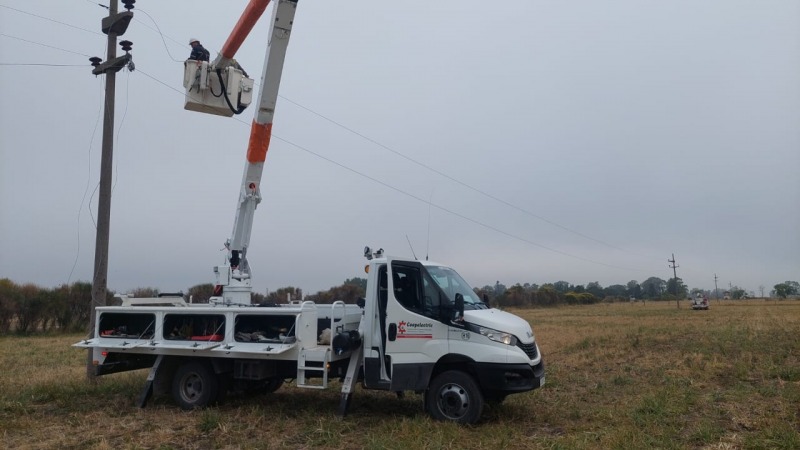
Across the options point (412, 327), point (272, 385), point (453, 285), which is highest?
point (453, 285)

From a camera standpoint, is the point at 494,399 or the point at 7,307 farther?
the point at 7,307

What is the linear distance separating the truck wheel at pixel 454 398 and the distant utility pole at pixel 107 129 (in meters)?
8.33

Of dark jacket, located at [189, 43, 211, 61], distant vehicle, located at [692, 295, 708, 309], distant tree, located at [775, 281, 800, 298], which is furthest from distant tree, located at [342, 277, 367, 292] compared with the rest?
distant tree, located at [775, 281, 800, 298]

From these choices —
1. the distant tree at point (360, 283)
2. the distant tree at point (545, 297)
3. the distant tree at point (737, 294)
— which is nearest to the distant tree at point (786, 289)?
the distant tree at point (737, 294)

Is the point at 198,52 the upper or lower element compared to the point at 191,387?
upper

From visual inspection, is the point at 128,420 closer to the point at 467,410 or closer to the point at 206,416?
the point at 206,416

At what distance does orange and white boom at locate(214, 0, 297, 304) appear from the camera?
10680 millimetres

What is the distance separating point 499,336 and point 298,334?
3147 mm

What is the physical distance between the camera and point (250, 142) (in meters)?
11.2

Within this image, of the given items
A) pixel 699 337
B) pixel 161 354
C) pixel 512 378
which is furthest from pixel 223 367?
pixel 699 337

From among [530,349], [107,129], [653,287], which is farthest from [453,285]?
[653,287]

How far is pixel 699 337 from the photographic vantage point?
2016 centimetres

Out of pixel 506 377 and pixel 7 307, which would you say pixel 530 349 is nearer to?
pixel 506 377

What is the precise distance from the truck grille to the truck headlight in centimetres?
14
